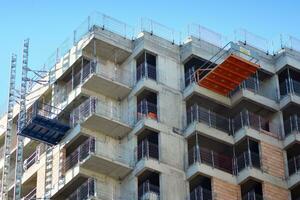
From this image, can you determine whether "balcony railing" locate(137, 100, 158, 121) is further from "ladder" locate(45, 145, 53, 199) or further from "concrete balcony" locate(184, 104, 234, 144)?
"ladder" locate(45, 145, 53, 199)

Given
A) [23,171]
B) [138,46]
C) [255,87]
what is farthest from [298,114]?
[23,171]

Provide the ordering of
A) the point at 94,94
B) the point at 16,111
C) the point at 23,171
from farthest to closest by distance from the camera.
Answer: the point at 16,111
the point at 23,171
the point at 94,94

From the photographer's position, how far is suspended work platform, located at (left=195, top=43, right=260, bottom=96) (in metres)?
Result: 75.1

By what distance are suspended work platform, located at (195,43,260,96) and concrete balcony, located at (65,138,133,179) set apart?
27.2 feet

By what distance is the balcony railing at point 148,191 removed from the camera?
229ft

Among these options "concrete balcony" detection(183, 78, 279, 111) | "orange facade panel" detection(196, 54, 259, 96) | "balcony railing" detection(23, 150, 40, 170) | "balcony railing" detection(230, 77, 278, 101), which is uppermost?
"balcony railing" detection(230, 77, 278, 101)

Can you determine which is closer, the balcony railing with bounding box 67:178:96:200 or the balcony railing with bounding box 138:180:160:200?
the balcony railing with bounding box 138:180:160:200

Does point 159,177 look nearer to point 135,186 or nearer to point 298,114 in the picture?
point 135,186

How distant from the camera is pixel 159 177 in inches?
2830

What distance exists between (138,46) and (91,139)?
889 cm

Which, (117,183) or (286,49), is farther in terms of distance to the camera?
(286,49)

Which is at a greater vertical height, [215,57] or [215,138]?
[215,57]

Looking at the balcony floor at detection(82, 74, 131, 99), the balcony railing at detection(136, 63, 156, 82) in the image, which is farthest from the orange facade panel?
the balcony floor at detection(82, 74, 131, 99)

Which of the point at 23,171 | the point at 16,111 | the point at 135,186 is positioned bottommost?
the point at 135,186
